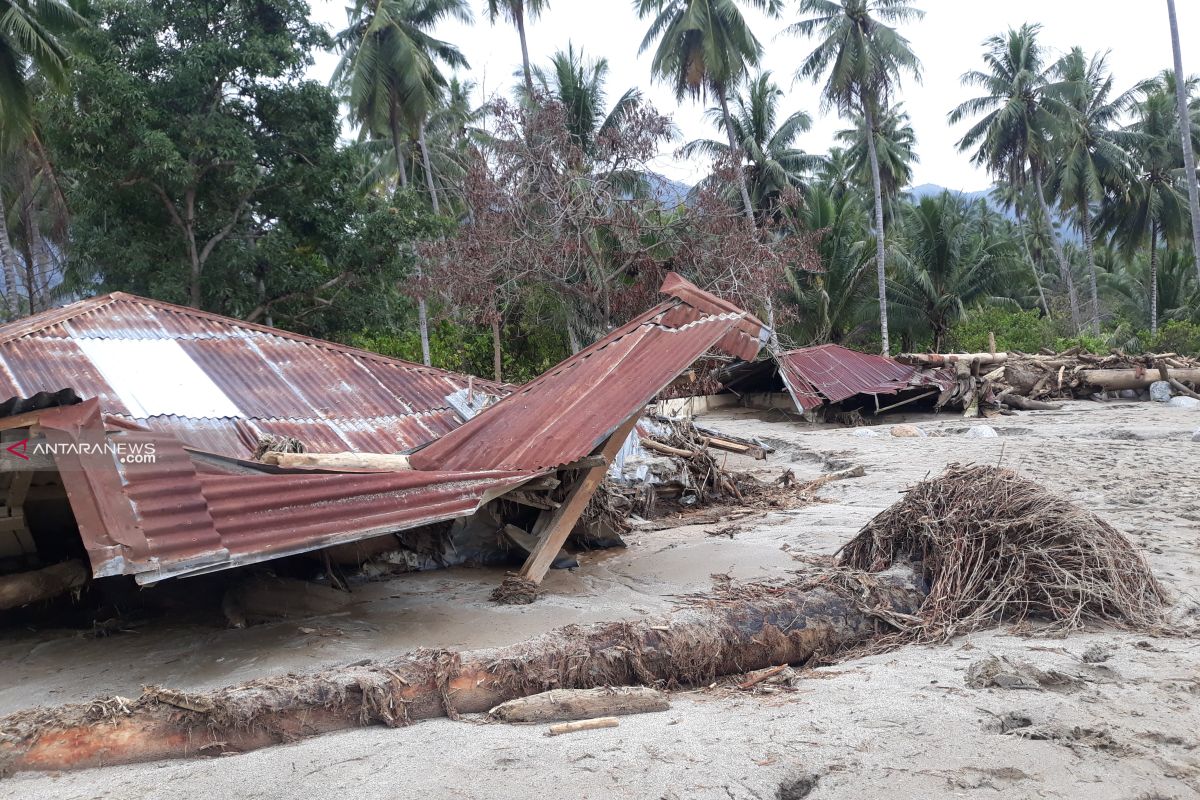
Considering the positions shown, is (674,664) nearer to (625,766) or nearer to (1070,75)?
(625,766)

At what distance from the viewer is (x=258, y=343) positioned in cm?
1002

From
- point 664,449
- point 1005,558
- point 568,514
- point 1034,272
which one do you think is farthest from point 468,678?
point 1034,272

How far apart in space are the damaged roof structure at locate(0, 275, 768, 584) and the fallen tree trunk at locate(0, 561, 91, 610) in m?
0.53

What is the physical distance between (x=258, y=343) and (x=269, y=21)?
9.70 meters

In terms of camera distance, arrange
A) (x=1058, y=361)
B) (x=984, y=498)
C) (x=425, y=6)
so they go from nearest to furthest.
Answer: (x=984, y=498) → (x=1058, y=361) → (x=425, y=6)

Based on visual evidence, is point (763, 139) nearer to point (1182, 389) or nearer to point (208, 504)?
point (1182, 389)

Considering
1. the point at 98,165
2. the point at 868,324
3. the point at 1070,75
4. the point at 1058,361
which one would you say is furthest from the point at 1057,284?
the point at 98,165

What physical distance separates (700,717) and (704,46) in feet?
84.9

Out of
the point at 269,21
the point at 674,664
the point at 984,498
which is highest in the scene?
the point at 269,21

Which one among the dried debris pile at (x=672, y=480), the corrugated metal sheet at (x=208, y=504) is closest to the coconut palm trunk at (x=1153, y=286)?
the dried debris pile at (x=672, y=480)

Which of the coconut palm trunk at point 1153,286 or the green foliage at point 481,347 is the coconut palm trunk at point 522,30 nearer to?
the green foliage at point 481,347

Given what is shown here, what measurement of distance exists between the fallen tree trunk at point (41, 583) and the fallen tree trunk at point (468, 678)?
2.76 meters

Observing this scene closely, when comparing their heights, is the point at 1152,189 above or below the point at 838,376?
above

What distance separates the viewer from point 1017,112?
32.4 meters
